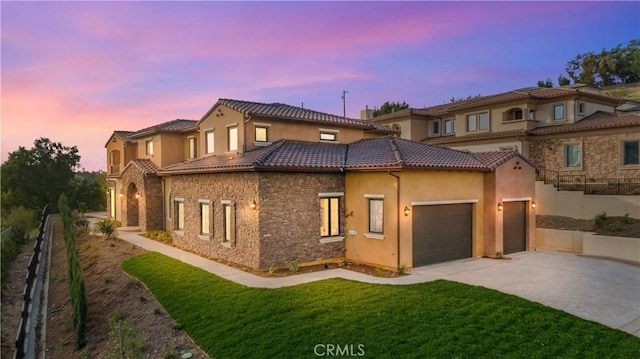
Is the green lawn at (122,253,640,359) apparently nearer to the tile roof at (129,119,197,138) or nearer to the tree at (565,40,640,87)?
the tile roof at (129,119,197,138)

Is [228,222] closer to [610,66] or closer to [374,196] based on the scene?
[374,196]

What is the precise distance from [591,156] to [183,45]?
26082mm

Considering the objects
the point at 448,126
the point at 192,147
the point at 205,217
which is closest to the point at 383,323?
the point at 205,217

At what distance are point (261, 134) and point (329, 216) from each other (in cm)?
554

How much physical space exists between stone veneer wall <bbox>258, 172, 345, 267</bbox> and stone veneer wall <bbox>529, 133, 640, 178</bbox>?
19.0m

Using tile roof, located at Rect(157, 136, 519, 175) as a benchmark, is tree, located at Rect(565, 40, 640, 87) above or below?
above

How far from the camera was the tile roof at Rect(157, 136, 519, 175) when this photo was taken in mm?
14938

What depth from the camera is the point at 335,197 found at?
16.5 meters

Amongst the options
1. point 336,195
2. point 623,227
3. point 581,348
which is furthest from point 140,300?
point 623,227

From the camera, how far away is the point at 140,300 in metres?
12.9

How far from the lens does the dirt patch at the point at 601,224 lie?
1848cm

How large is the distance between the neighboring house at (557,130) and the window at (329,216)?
18.3m

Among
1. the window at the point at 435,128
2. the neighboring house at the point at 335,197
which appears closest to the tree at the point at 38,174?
the neighboring house at the point at 335,197

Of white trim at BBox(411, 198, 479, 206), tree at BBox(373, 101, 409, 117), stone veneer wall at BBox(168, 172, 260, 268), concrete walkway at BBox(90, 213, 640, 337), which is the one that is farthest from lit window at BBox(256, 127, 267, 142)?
tree at BBox(373, 101, 409, 117)
